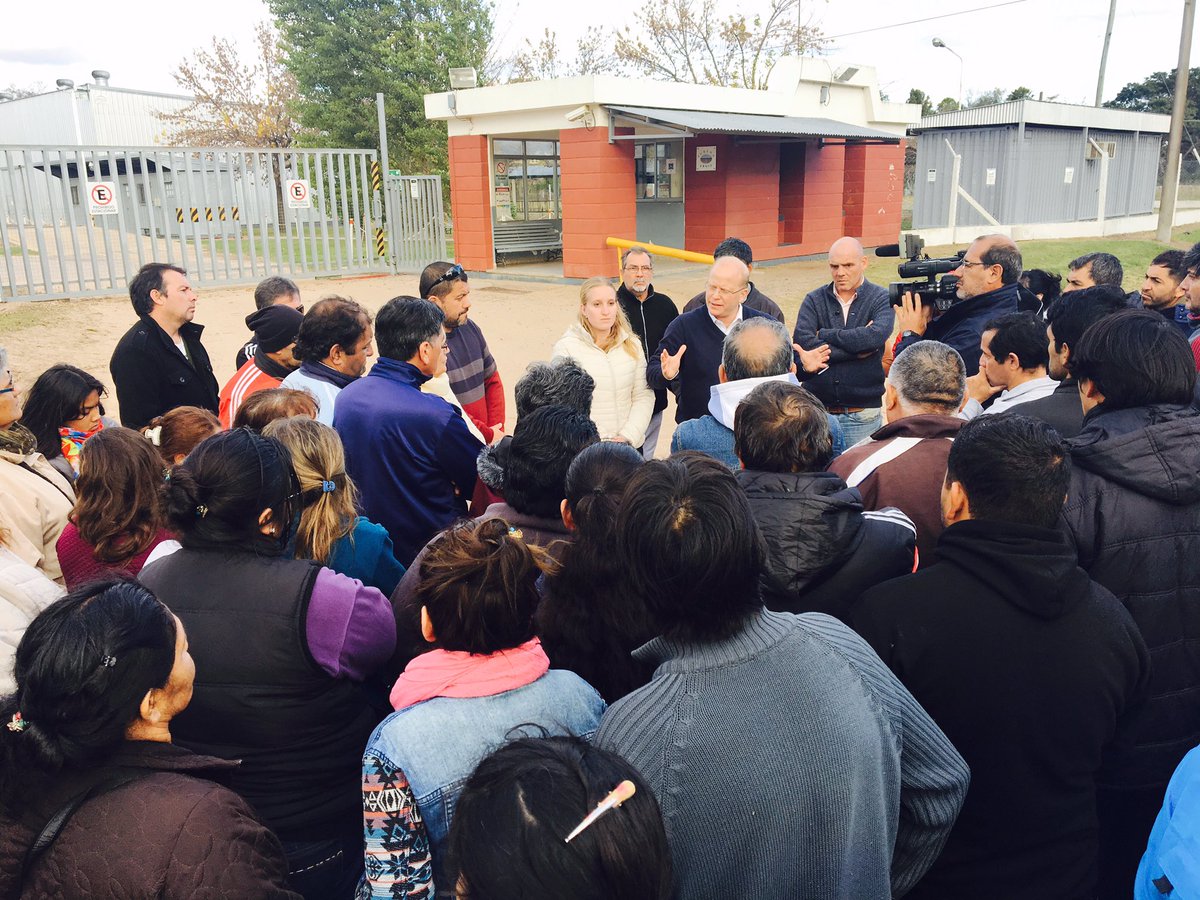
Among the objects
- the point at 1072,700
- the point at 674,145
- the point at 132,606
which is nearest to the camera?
the point at 132,606

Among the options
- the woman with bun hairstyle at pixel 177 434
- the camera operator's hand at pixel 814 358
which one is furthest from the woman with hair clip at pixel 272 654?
the camera operator's hand at pixel 814 358

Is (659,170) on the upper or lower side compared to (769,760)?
upper

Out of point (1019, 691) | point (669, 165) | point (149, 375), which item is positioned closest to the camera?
point (1019, 691)

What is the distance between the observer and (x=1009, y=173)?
79.8 feet

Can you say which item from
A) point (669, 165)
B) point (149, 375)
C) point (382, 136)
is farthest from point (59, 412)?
point (669, 165)

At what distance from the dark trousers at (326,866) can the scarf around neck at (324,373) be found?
7.20 feet

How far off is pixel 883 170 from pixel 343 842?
24.8 m

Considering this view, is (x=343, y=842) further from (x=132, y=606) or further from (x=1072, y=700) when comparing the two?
(x=1072, y=700)

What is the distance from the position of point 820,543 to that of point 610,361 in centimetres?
275

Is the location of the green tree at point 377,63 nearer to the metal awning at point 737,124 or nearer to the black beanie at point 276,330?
the metal awning at point 737,124

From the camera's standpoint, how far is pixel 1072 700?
6.28 feet

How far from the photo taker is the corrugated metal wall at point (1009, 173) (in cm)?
2441

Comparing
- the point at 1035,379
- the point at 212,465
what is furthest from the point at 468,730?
the point at 1035,379

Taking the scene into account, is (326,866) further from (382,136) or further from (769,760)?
(382,136)
